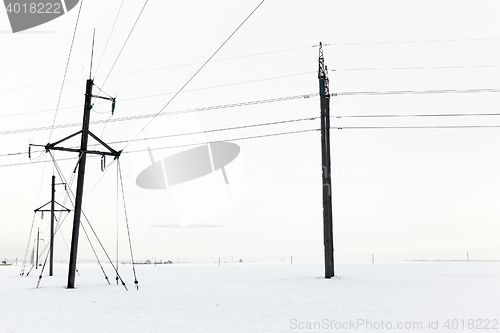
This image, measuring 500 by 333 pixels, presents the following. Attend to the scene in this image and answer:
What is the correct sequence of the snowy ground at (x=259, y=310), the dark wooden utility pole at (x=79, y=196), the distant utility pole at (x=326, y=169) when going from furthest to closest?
the distant utility pole at (x=326, y=169) → the dark wooden utility pole at (x=79, y=196) → the snowy ground at (x=259, y=310)

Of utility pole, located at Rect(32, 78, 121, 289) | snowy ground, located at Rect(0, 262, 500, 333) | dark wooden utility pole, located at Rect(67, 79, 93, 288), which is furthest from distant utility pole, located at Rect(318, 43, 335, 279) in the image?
dark wooden utility pole, located at Rect(67, 79, 93, 288)

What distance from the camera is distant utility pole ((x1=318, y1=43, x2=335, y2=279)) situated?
2398cm

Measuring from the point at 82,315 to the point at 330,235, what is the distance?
15.2 m

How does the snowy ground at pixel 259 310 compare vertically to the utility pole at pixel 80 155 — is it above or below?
below

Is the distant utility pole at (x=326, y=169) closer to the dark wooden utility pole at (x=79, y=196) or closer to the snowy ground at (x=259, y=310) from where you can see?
the snowy ground at (x=259, y=310)

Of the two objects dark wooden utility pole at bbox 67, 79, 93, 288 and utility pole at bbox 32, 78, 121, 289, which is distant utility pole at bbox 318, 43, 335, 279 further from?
dark wooden utility pole at bbox 67, 79, 93, 288

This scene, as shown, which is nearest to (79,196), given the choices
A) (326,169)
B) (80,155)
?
(80,155)

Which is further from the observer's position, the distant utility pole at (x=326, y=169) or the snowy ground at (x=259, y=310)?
the distant utility pole at (x=326, y=169)

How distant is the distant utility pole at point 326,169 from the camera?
78.7ft

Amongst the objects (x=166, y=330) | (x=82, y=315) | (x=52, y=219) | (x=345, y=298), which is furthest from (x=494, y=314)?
(x=52, y=219)

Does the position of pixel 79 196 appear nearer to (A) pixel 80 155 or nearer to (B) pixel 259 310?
(A) pixel 80 155

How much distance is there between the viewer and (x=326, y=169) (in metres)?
25.1

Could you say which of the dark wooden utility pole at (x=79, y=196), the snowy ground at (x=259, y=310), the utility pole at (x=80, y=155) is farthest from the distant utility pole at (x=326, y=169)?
the dark wooden utility pole at (x=79, y=196)

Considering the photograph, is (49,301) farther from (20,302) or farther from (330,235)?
(330,235)
